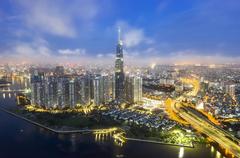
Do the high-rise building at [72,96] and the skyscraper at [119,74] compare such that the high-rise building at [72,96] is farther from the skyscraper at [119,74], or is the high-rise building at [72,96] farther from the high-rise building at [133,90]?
the high-rise building at [133,90]

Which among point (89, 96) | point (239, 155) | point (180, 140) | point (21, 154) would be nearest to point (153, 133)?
point (180, 140)

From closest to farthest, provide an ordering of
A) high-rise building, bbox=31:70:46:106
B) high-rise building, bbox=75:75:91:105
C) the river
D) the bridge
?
1. the river
2. the bridge
3. high-rise building, bbox=31:70:46:106
4. high-rise building, bbox=75:75:91:105

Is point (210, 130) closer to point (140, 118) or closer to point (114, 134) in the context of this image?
point (140, 118)

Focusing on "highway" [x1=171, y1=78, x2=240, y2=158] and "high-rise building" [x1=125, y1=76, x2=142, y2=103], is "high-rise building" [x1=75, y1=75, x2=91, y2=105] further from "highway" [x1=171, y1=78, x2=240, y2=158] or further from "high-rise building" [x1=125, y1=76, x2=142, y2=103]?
"highway" [x1=171, y1=78, x2=240, y2=158]

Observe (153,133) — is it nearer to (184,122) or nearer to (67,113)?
(184,122)

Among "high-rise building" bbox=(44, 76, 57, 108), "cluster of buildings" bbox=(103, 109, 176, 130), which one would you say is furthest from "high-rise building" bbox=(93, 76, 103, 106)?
"high-rise building" bbox=(44, 76, 57, 108)

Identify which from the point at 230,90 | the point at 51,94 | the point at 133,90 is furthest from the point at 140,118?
the point at 230,90

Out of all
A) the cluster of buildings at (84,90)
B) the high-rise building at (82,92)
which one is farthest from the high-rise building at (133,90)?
the high-rise building at (82,92)
